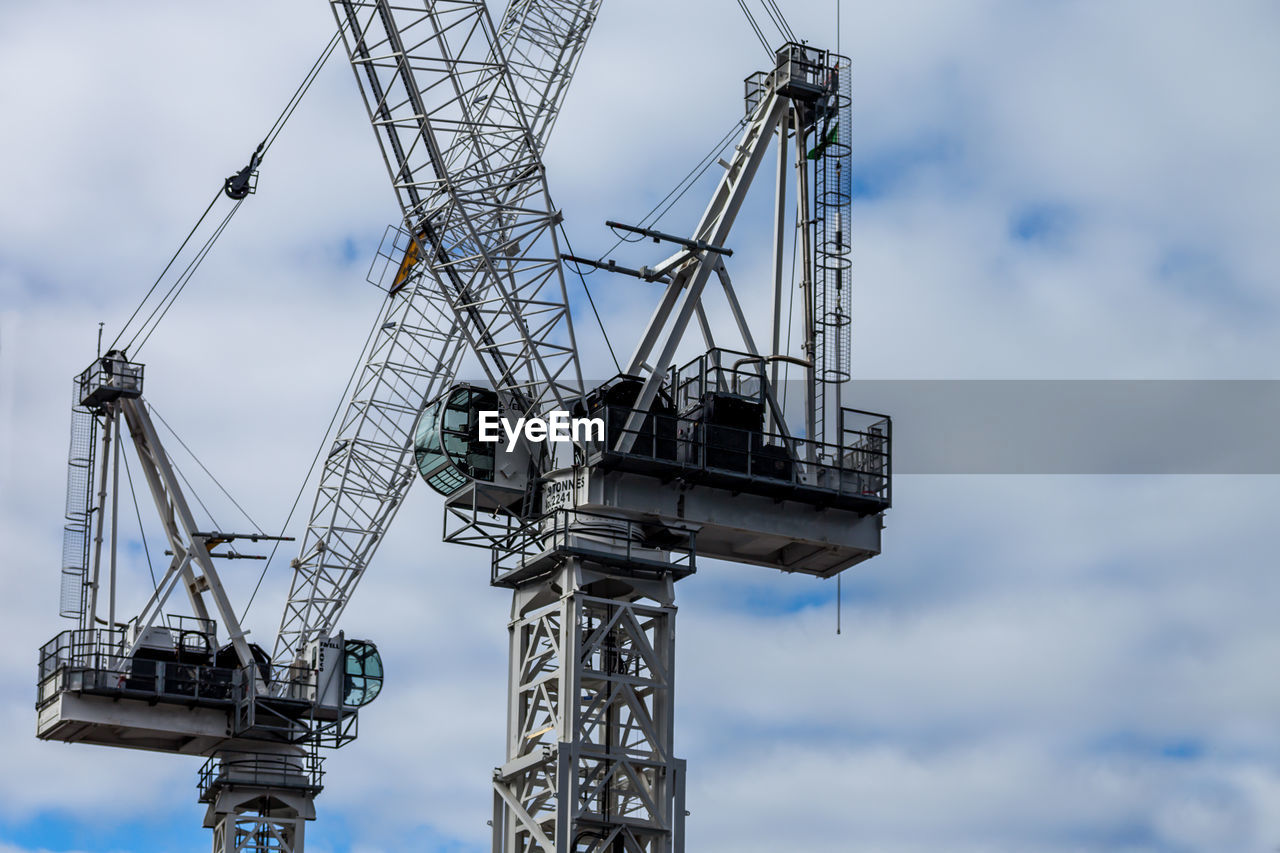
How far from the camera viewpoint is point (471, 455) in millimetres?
80688

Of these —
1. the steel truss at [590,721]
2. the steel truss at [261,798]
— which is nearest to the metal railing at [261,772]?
the steel truss at [261,798]

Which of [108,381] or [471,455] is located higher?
[108,381]

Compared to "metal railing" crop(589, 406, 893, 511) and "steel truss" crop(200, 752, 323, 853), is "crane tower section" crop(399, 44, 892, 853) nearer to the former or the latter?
"metal railing" crop(589, 406, 893, 511)

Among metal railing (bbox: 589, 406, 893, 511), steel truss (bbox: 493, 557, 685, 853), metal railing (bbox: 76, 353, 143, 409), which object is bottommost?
steel truss (bbox: 493, 557, 685, 853)

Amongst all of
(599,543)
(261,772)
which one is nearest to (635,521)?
(599,543)

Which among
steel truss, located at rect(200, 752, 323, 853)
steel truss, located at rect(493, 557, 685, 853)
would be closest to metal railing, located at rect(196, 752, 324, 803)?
steel truss, located at rect(200, 752, 323, 853)

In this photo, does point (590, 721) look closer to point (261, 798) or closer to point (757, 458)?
point (757, 458)

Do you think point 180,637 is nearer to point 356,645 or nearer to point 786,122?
point 356,645

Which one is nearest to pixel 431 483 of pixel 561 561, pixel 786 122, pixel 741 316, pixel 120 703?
pixel 561 561

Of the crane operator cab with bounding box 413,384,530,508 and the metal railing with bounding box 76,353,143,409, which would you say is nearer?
the crane operator cab with bounding box 413,384,530,508
